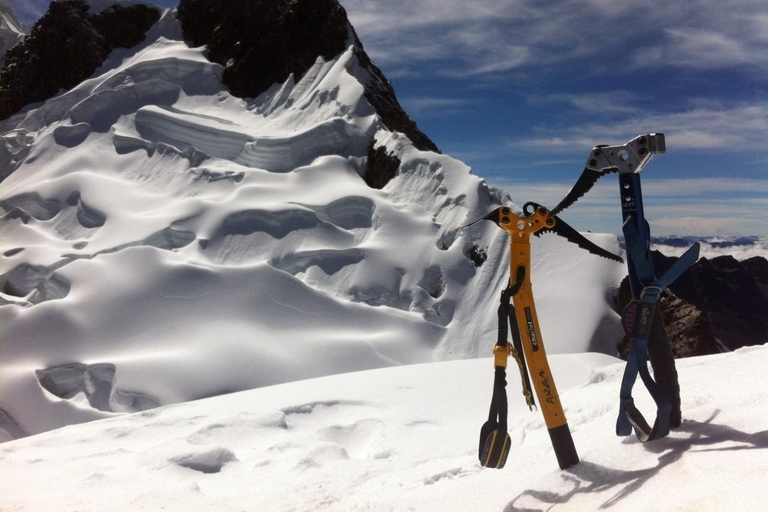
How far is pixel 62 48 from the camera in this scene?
30984 mm

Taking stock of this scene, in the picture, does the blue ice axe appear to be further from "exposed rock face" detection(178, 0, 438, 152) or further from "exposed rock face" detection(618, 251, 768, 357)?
Result: "exposed rock face" detection(618, 251, 768, 357)

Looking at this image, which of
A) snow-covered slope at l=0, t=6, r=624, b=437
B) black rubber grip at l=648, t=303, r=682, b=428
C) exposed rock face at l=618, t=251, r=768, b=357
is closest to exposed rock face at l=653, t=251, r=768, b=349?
exposed rock face at l=618, t=251, r=768, b=357

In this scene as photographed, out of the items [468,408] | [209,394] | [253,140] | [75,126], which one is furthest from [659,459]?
[75,126]

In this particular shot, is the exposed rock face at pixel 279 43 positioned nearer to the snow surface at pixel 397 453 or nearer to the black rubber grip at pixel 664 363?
the snow surface at pixel 397 453

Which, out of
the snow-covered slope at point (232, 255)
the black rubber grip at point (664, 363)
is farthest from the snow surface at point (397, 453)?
the snow-covered slope at point (232, 255)

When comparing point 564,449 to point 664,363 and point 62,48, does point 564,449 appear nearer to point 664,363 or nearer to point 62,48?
point 664,363

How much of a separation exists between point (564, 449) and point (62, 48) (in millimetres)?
36328

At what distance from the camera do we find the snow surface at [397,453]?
8.68 feet

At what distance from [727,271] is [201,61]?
37.5 metres

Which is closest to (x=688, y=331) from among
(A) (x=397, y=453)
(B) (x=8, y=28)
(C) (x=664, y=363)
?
(A) (x=397, y=453)

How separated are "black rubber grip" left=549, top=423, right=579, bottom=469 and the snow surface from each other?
49 millimetres

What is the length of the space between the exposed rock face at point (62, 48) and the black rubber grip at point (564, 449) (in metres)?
34.4

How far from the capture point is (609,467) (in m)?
2.90

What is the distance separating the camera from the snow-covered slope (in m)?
13.2
